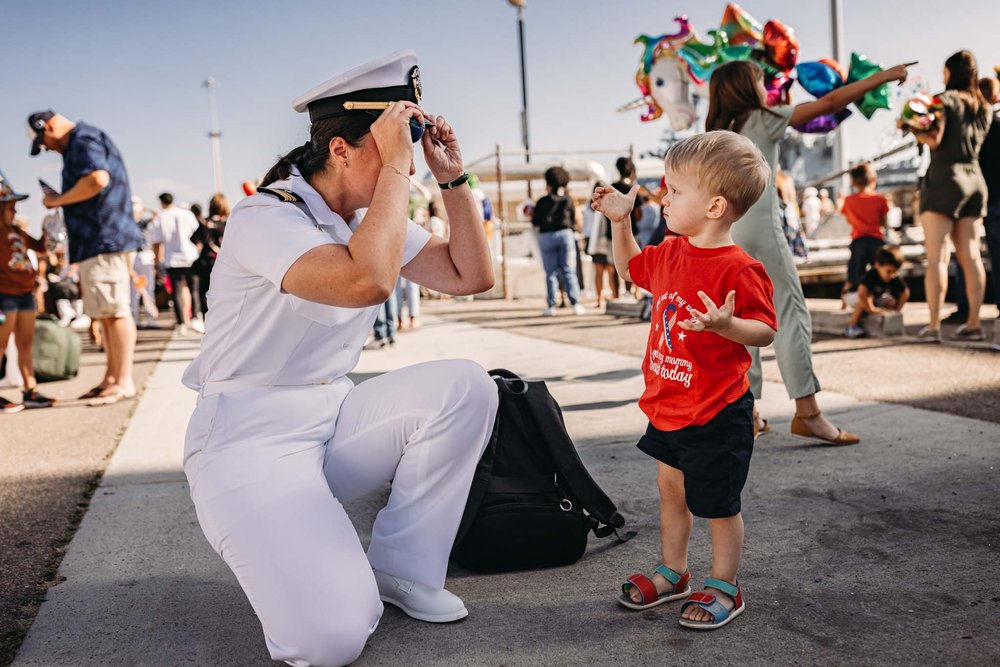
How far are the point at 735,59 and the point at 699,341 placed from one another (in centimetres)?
361

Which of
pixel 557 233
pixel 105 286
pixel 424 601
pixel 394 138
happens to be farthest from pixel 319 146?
pixel 557 233

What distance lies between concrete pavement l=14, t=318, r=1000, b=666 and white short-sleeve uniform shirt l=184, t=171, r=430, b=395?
707mm

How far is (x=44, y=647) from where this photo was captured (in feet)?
7.77

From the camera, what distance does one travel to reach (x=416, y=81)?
2.59 m

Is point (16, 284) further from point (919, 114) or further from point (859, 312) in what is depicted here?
point (859, 312)

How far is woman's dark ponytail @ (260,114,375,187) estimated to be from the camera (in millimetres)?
2443

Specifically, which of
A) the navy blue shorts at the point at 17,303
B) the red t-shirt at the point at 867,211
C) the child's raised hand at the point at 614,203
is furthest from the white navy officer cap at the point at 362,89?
the red t-shirt at the point at 867,211

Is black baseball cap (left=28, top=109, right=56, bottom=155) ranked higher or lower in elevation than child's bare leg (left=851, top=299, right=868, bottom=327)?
higher

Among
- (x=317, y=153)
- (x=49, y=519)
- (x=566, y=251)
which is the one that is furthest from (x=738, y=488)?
(x=566, y=251)

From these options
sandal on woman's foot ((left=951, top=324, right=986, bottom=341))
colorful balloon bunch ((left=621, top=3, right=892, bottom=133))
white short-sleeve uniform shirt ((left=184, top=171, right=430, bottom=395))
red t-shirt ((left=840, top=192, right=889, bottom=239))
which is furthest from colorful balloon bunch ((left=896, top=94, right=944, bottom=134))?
white short-sleeve uniform shirt ((left=184, top=171, right=430, bottom=395))

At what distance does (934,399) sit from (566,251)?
7.27 metres

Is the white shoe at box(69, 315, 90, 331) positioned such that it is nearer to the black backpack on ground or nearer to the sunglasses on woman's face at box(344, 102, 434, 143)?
the black backpack on ground

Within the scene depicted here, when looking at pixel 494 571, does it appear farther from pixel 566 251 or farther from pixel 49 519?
pixel 566 251

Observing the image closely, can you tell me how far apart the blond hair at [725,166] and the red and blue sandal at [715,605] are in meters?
0.99
